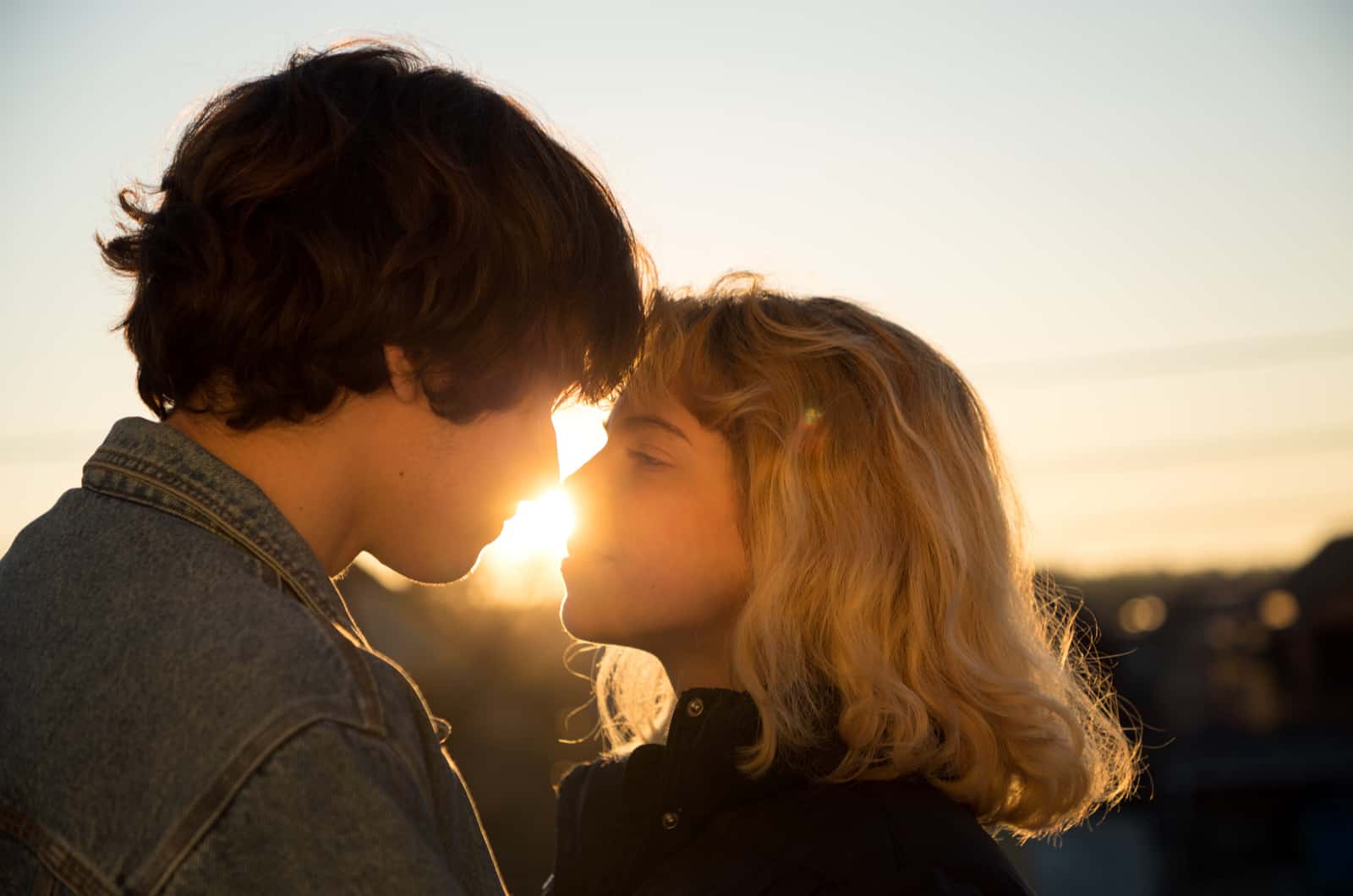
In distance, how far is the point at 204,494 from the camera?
1890 mm

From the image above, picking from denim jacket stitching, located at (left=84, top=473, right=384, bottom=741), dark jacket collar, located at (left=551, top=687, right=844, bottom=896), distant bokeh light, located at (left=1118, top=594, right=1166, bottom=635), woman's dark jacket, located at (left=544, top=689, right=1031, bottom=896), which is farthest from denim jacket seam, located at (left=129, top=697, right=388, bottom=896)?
distant bokeh light, located at (left=1118, top=594, right=1166, bottom=635)

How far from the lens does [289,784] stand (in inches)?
60.2

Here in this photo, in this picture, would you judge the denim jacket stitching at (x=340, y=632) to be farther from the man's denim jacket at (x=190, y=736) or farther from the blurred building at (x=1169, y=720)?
the blurred building at (x=1169, y=720)

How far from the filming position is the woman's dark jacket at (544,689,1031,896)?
248 cm

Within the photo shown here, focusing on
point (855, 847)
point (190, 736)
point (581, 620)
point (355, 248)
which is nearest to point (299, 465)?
point (355, 248)

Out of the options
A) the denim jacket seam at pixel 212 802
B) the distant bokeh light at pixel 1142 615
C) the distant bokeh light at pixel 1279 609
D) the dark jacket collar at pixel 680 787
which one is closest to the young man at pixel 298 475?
the denim jacket seam at pixel 212 802

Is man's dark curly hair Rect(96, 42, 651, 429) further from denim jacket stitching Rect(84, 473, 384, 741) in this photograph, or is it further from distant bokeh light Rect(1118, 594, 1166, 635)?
distant bokeh light Rect(1118, 594, 1166, 635)

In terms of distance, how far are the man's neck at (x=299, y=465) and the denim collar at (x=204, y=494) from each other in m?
0.08

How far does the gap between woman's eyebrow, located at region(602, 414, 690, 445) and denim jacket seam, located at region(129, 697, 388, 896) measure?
180 cm

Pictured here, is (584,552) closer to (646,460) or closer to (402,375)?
(646,460)

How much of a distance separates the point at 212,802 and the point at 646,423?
1898 millimetres

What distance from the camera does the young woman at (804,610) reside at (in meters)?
2.77

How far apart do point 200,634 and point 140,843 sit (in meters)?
0.26

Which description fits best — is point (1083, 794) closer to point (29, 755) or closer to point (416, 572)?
point (416, 572)
